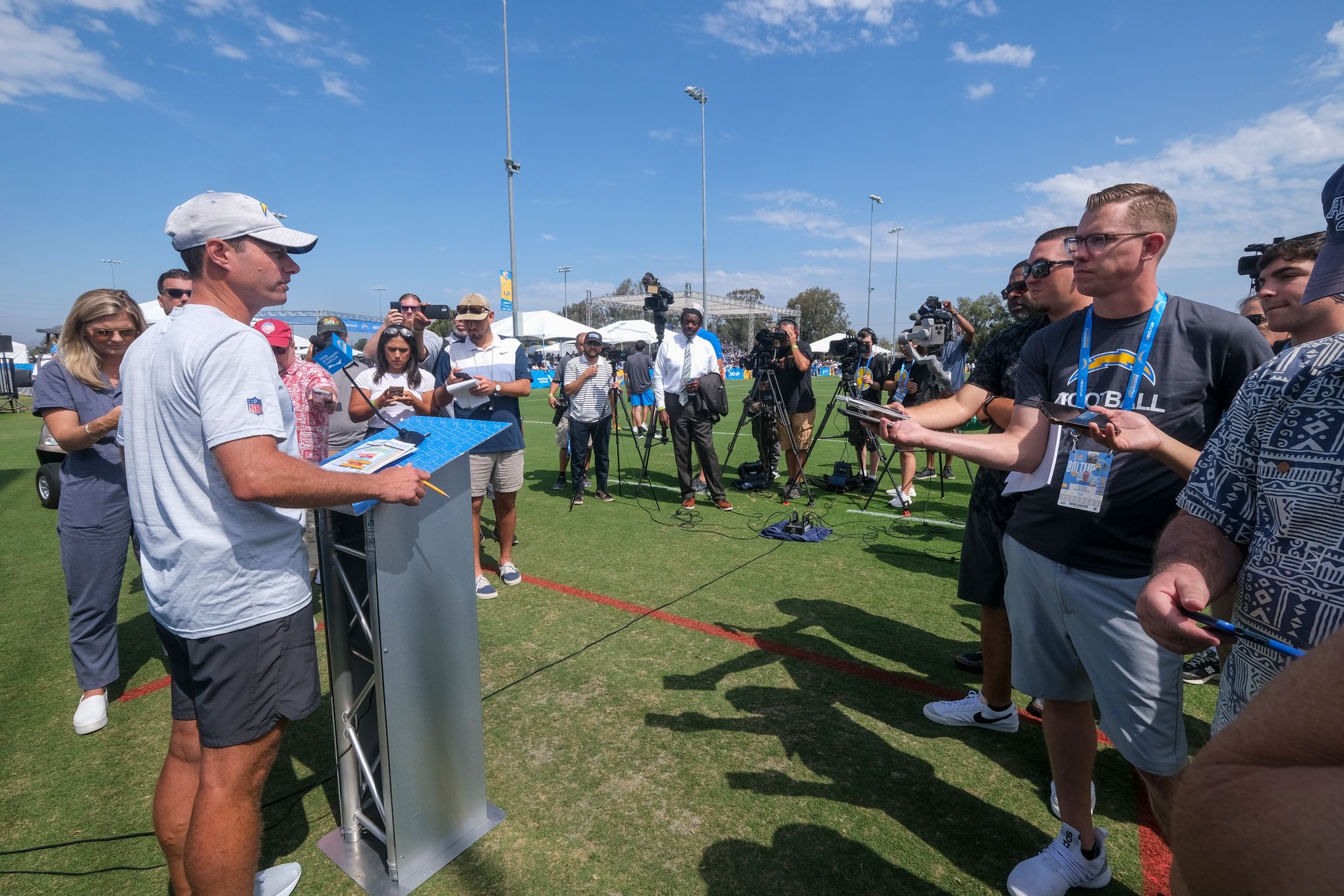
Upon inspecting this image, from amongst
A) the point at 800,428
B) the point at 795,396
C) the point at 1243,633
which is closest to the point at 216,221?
the point at 1243,633

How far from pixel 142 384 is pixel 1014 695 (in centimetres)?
377

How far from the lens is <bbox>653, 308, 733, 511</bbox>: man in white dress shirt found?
22.8 ft

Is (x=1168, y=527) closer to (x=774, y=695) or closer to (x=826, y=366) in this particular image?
(x=774, y=695)

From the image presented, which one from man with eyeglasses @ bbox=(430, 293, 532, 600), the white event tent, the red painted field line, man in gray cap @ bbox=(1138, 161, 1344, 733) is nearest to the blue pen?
man in gray cap @ bbox=(1138, 161, 1344, 733)

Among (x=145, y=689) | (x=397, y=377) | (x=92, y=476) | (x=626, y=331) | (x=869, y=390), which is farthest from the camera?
(x=626, y=331)

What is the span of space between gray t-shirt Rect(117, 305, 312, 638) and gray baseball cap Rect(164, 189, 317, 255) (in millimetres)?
190

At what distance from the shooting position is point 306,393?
3570 millimetres

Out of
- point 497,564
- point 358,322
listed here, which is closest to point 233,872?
point 497,564

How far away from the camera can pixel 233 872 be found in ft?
5.32

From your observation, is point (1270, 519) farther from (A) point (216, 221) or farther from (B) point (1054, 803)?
(A) point (216, 221)

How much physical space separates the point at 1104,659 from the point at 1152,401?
75cm

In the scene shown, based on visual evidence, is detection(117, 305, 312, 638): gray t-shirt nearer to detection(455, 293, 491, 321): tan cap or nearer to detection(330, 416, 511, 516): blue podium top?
detection(330, 416, 511, 516): blue podium top

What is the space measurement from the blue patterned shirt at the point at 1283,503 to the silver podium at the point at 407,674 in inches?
71.7

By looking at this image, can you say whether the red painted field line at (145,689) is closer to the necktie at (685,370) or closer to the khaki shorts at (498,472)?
the khaki shorts at (498,472)
